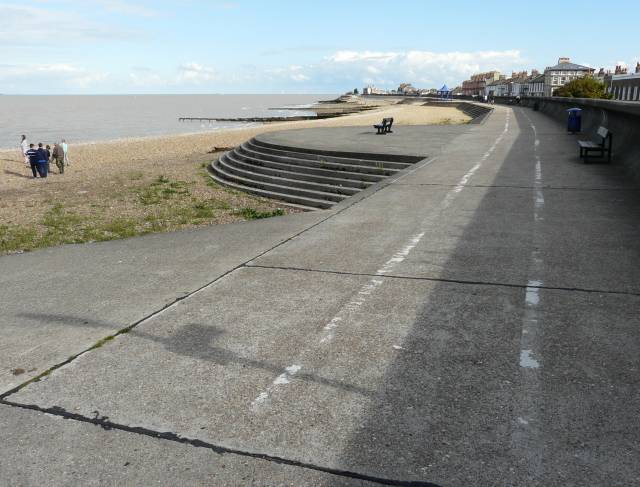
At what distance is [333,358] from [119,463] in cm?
192

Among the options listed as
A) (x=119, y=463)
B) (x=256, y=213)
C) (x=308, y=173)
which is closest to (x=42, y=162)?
(x=308, y=173)

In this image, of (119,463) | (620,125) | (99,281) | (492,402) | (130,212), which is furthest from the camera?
(620,125)

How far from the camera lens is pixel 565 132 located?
2544cm

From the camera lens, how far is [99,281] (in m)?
7.02

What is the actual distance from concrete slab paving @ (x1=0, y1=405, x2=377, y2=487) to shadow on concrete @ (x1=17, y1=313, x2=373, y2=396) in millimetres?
1041

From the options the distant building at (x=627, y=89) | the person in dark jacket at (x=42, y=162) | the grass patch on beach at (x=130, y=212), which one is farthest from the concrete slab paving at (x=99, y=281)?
the distant building at (x=627, y=89)

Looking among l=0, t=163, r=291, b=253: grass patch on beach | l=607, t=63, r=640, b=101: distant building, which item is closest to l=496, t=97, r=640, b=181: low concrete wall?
l=0, t=163, r=291, b=253: grass patch on beach

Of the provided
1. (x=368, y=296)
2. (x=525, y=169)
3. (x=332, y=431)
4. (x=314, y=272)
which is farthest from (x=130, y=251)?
(x=525, y=169)

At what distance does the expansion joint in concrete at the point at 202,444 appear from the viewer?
3.22 m

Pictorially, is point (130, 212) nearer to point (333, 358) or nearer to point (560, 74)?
point (333, 358)

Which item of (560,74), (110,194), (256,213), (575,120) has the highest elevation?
(560,74)

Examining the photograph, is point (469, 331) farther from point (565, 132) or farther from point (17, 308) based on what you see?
point (565, 132)

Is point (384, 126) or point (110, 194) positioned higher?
point (384, 126)

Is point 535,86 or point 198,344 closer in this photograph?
point 198,344
